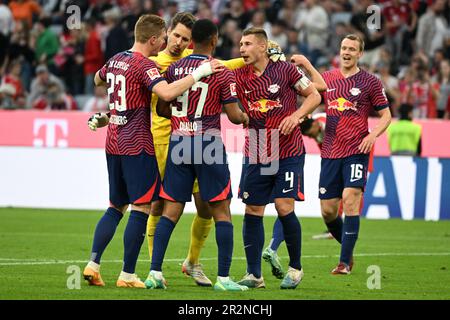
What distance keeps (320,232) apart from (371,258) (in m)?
3.48

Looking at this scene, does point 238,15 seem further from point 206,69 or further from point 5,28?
point 206,69

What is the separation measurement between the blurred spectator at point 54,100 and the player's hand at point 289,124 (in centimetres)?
1361

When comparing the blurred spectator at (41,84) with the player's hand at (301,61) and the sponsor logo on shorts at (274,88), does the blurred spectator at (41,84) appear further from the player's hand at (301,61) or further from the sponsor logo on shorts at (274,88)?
the sponsor logo on shorts at (274,88)

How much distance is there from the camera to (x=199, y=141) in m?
9.59

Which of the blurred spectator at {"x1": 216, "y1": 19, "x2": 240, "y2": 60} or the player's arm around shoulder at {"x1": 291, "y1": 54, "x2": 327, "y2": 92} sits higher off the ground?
the blurred spectator at {"x1": 216, "y1": 19, "x2": 240, "y2": 60}

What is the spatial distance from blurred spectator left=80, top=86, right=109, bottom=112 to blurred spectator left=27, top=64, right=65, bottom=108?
3.14ft

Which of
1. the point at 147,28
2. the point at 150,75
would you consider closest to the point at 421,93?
the point at 147,28

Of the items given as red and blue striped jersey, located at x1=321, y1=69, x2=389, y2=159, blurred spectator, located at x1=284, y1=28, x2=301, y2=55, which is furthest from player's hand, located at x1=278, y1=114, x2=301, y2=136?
blurred spectator, located at x1=284, y1=28, x2=301, y2=55

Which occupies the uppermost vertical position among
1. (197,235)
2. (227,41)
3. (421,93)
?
Result: (227,41)

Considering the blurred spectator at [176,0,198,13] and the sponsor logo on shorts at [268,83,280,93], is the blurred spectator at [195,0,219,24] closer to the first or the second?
the blurred spectator at [176,0,198,13]

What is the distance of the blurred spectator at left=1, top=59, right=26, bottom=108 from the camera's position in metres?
23.0

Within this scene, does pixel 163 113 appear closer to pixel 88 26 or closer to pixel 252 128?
pixel 252 128

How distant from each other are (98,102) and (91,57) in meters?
1.58

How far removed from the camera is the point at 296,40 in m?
23.3
